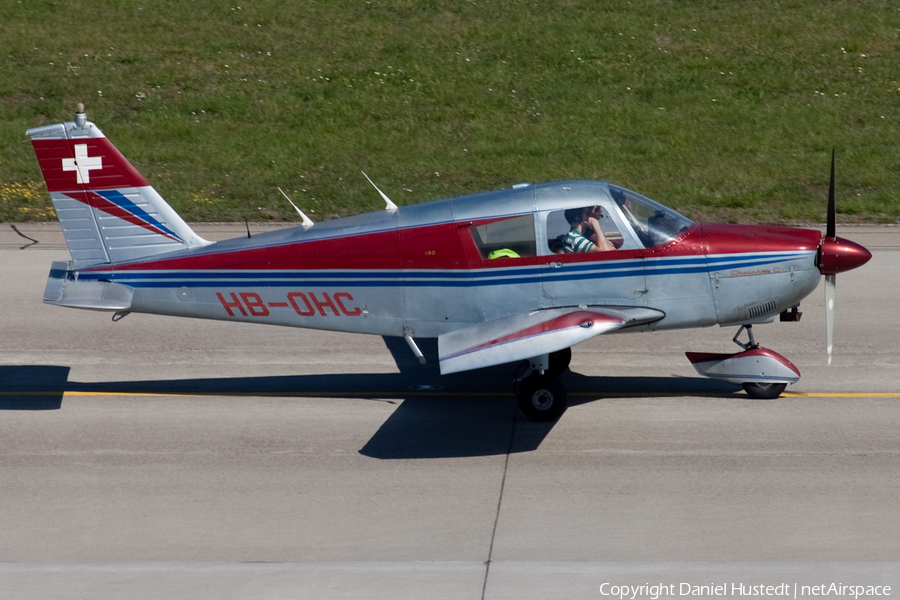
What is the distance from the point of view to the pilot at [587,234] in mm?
9734

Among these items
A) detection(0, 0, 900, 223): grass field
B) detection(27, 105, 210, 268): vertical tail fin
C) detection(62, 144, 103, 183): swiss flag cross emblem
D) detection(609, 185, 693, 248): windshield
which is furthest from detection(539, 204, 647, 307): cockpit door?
detection(0, 0, 900, 223): grass field

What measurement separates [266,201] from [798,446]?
11668 mm

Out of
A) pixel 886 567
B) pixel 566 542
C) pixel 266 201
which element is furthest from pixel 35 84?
pixel 886 567

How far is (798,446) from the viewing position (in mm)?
9242

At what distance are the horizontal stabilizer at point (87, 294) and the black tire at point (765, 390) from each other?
6.45 metres

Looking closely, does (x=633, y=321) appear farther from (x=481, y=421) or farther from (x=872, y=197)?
(x=872, y=197)

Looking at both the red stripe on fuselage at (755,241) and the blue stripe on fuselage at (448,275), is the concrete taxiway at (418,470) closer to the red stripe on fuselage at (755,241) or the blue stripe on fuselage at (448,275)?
the blue stripe on fuselage at (448,275)

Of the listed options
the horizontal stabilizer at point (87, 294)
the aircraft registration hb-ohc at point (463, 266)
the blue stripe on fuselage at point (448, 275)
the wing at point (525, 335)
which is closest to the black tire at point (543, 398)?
the aircraft registration hb-ohc at point (463, 266)

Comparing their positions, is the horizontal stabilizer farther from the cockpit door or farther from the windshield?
the windshield

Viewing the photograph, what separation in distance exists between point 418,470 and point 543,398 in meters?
1.58

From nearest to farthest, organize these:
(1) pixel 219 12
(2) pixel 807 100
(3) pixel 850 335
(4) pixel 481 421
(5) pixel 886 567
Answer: (5) pixel 886 567 < (4) pixel 481 421 < (3) pixel 850 335 < (2) pixel 807 100 < (1) pixel 219 12

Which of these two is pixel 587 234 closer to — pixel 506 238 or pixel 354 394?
pixel 506 238

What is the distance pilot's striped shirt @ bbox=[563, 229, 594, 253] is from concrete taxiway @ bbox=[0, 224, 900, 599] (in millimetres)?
1697

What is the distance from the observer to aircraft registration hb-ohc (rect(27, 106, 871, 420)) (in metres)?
9.75
